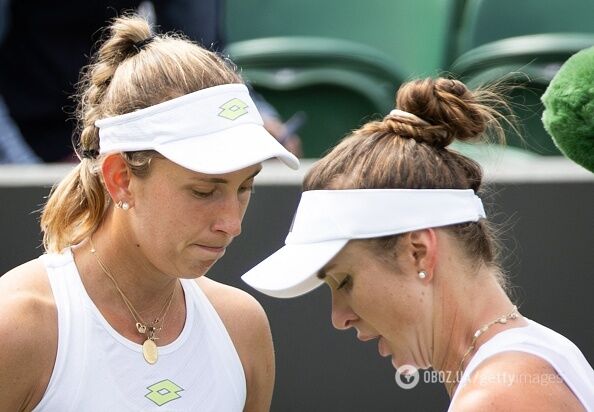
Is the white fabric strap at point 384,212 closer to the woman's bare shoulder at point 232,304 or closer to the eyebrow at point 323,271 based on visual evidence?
the eyebrow at point 323,271

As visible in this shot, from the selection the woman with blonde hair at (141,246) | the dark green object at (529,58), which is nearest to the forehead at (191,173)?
the woman with blonde hair at (141,246)

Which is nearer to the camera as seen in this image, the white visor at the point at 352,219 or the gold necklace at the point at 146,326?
the white visor at the point at 352,219

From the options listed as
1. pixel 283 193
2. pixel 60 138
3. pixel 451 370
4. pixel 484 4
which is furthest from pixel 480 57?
pixel 451 370

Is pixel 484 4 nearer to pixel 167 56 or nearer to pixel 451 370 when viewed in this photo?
pixel 167 56

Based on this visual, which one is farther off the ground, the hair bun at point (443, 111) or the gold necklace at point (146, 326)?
the hair bun at point (443, 111)

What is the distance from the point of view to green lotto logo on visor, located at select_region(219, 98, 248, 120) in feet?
6.48

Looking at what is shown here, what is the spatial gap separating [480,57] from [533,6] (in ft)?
1.17

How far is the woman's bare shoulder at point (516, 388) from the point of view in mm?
1553

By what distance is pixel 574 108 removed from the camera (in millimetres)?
1677

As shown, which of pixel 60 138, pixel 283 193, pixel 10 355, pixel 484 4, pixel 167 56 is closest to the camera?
pixel 10 355

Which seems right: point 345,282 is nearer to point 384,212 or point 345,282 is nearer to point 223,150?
point 384,212

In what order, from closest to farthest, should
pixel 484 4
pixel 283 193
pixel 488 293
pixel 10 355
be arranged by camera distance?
pixel 488 293, pixel 10 355, pixel 283 193, pixel 484 4

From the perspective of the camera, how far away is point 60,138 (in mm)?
3596

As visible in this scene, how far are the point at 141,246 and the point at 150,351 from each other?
19 cm
